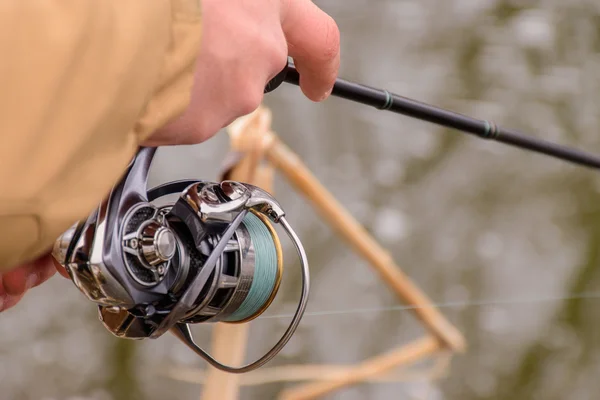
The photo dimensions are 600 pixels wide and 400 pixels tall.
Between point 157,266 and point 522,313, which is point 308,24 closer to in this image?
point 157,266

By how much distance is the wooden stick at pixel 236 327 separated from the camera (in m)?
1.16

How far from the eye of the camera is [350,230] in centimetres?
148

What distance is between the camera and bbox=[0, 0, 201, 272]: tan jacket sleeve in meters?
0.33

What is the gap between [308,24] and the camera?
0.47 meters

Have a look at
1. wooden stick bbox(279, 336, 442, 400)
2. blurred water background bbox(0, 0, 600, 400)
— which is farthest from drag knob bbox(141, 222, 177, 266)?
blurred water background bbox(0, 0, 600, 400)

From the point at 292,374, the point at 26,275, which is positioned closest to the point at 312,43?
the point at 26,275

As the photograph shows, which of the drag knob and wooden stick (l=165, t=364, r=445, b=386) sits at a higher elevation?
the drag knob

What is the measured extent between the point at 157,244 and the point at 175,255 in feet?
0.09

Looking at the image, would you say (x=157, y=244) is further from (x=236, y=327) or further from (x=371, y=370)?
(x=371, y=370)

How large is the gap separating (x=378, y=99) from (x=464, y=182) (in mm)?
1922

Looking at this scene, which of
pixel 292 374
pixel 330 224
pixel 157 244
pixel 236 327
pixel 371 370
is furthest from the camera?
pixel 292 374

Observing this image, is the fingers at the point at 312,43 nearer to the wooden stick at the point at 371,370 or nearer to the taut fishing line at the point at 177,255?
the taut fishing line at the point at 177,255

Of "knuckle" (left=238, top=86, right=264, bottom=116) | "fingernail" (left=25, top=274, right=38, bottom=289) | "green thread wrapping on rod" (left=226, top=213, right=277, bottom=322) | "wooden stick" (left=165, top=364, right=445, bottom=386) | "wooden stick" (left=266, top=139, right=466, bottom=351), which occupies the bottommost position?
"wooden stick" (left=165, top=364, right=445, bottom=386)

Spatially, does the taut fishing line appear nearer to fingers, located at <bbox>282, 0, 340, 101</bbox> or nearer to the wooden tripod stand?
fingers, located at <bbox>282, 0, 340, 101</bbox>
